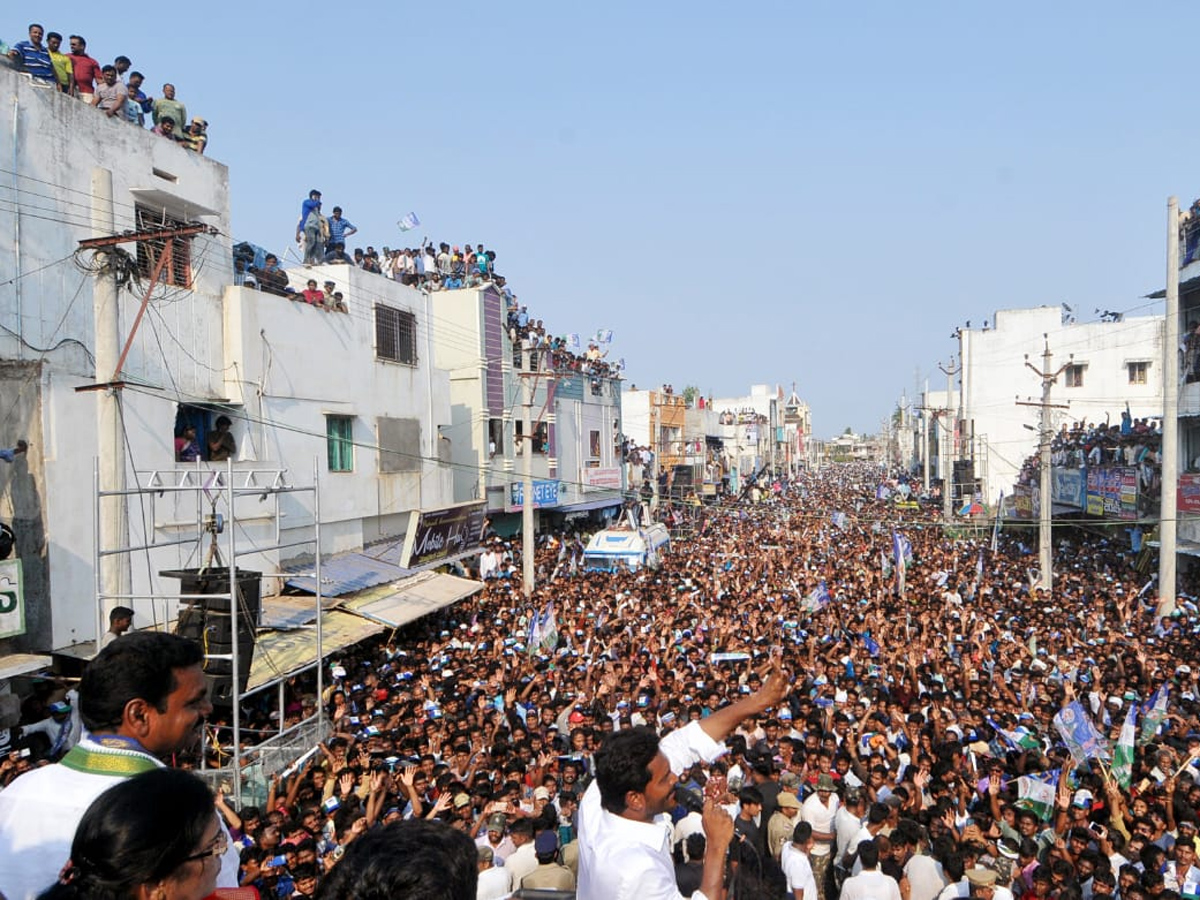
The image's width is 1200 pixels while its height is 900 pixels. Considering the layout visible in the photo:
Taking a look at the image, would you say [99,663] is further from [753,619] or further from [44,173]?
[753,619]

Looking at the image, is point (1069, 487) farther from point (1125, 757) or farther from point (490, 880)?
point (490, 880)

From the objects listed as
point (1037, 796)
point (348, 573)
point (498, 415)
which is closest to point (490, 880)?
point (1037, 796)

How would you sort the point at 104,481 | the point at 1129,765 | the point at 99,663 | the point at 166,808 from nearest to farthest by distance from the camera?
the point at 166,808
the point at 99,663
the point at 1129,765
the point at 104,481

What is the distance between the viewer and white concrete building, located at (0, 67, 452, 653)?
10.8 meters

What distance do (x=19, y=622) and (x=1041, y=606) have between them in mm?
16650

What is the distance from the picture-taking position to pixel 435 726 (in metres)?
9.61

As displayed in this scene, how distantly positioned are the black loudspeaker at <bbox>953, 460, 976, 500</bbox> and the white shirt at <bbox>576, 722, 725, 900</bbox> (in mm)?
44197

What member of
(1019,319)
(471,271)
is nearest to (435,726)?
(471,271)

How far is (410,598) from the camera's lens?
614 inches

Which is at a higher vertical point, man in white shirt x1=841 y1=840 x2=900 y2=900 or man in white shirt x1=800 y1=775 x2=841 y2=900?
man in white shirt x1=841 y1=840 x2=900 y2=900

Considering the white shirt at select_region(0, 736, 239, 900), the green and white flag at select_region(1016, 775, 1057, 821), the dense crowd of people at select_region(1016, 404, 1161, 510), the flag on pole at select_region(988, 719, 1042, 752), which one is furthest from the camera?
the dense crowd of people at select_region(1016, 404, 1161, 510)

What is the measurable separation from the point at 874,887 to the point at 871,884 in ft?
0.07

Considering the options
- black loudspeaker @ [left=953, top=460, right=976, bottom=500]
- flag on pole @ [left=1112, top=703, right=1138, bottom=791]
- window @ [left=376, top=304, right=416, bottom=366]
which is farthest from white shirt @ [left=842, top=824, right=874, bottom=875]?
black loudspeaker @ [left=953, top=460, right=976, bottom=500]

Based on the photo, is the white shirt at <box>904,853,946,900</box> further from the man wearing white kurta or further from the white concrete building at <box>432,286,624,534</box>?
the white concrete building at <box>432,286,624,534</box>
